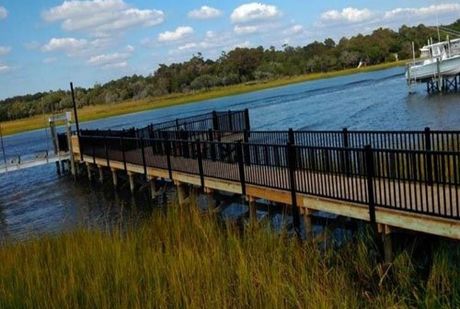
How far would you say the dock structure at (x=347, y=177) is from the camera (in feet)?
30.0

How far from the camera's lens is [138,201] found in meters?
23.3

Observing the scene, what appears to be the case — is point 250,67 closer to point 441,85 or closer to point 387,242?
point 441,85

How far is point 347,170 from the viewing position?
428 inches

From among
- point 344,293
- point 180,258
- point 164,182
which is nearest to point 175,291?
point 180,258

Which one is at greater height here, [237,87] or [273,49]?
[273,49]

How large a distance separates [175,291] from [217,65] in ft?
551

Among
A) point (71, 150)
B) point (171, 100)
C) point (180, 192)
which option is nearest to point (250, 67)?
point (171, 100)

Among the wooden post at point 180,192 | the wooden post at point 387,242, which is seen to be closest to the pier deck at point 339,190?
the wooden post at point 387,242

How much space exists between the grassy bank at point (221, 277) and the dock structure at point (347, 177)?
31.7 inches

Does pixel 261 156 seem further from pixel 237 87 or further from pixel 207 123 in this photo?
pixel 237 87

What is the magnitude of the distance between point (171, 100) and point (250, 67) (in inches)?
1405

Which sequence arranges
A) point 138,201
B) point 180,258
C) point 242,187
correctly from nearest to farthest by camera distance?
1. point 180,258
2. point 242,187
3. point 138,201

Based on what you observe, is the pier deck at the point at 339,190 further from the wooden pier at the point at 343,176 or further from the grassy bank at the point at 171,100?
the grassy bank at the point at 171,100

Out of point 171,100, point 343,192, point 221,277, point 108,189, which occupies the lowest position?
point 108,189
